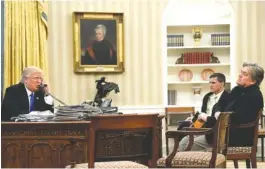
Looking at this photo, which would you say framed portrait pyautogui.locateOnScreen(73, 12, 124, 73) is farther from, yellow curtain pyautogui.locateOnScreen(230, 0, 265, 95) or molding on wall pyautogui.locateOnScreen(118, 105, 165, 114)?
yellow curtain pyautogui.locateOnScreen(230, 0, 265, 95)

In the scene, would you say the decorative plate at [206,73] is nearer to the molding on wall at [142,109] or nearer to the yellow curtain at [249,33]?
the yellow curtain at [249,33]

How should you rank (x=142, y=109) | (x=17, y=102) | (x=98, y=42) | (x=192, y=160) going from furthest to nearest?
(x=142, y=109), (x=98, y=42), (x=17, y=102), (x=192, y=160)

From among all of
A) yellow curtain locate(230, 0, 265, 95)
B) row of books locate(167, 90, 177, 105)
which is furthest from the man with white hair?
yellow curtain locate(230, 0, 265, 95)

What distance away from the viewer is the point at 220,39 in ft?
29.3

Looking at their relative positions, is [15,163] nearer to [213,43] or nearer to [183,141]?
[183,141]

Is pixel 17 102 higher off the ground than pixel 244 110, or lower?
higher

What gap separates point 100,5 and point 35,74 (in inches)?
152

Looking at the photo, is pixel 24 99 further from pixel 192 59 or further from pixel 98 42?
pixel 192 59

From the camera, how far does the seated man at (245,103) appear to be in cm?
505

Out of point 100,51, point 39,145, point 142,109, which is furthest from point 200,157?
point 100,51

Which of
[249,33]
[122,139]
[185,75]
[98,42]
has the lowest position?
[122,139]

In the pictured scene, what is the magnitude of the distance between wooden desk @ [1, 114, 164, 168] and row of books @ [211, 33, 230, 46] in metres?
5.22

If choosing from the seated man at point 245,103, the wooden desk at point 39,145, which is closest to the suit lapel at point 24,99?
the wooden desk at point 39,145

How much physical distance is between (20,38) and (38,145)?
9.68 ft
